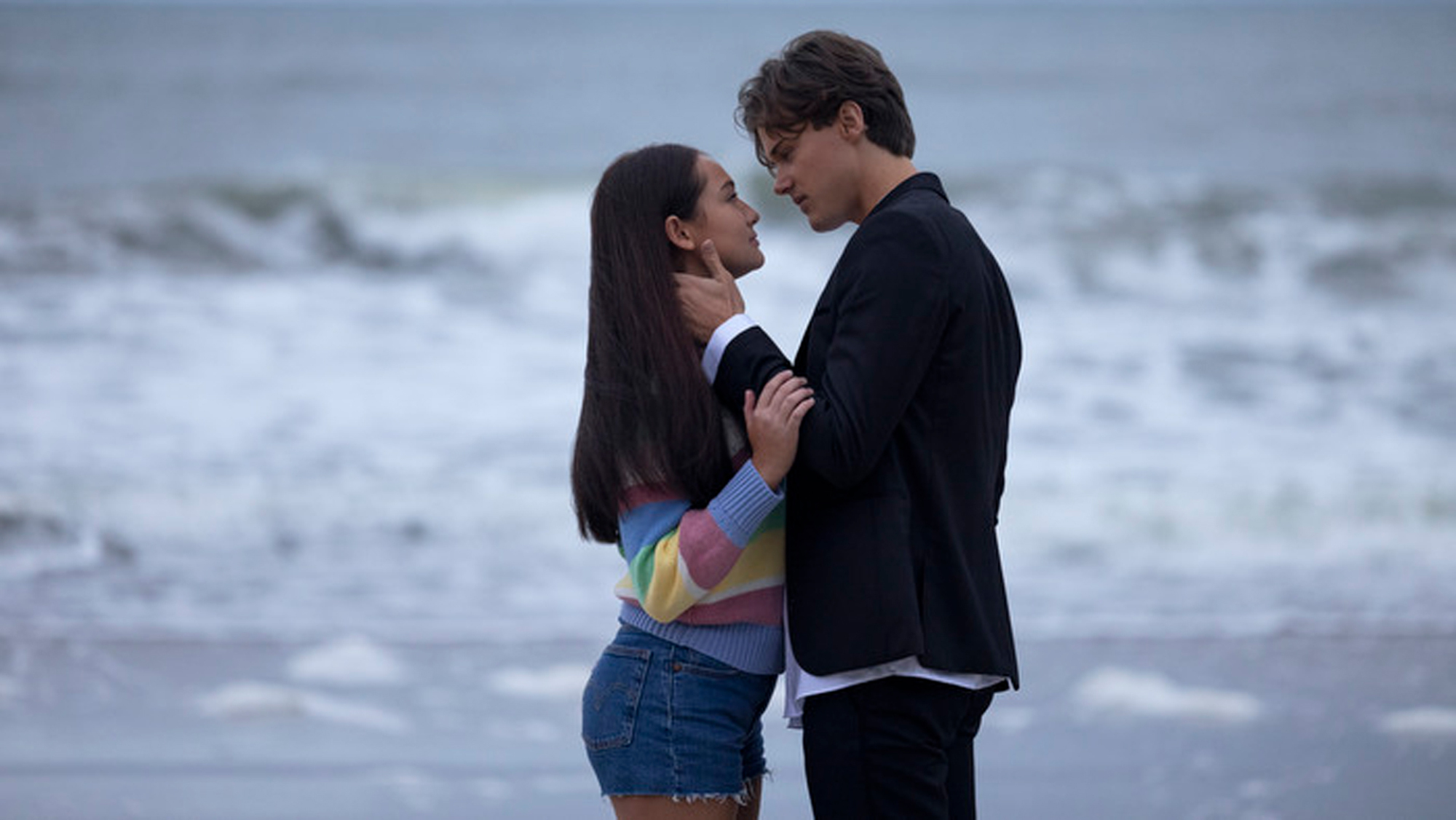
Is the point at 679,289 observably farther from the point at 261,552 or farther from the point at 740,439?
the point at 261,552

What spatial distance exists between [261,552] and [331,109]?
1427 cm

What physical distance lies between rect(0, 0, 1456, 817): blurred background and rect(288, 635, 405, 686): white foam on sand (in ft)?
0.07

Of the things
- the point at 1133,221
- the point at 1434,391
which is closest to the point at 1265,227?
the point at 1133,221

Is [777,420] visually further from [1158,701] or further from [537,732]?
[1158,701]

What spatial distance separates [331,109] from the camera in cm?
1953

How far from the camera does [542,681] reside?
4.66 m

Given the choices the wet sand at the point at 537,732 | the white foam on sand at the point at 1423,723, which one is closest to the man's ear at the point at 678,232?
the wet sand at the point at 537,732

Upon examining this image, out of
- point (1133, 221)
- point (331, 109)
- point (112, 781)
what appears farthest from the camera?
point (331, 109)

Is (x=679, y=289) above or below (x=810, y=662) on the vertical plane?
above

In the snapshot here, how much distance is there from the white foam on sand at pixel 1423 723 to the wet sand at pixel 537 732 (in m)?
0.01

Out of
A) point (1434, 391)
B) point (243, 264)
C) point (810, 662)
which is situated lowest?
point (810, 662)

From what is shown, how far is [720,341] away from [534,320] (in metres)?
9.43

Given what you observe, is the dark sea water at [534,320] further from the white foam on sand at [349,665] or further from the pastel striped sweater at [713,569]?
the pastel striped sweater at [713,569]

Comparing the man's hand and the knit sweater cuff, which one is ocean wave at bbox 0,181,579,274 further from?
the knit sweater cuff
